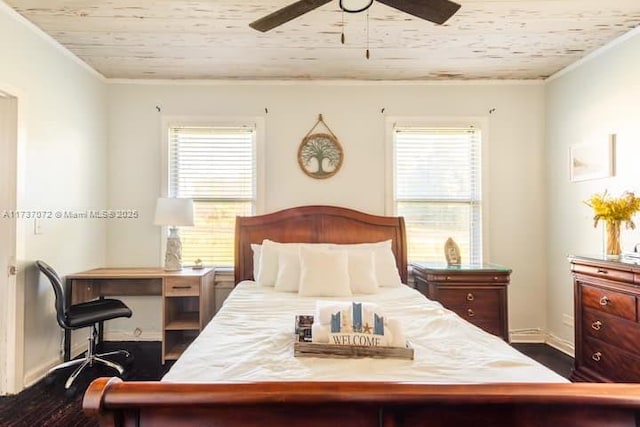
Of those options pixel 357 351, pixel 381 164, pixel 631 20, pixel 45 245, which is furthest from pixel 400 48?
pixel 45 245

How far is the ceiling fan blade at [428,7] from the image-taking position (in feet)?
5.84

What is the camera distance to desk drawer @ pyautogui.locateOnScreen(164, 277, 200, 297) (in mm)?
3312

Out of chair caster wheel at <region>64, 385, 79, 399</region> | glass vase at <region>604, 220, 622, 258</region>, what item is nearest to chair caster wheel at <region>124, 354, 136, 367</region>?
chair caster wheel at <region>64, 385, 79, 399</region>

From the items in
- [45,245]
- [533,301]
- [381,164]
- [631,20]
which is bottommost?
[533,301]

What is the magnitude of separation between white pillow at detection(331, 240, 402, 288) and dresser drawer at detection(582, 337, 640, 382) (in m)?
1.46

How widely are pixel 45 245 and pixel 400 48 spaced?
3.37 m

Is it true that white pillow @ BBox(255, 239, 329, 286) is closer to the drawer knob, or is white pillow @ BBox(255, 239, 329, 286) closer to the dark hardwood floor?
the dark hardwood floor

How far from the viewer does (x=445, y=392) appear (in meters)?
1.10

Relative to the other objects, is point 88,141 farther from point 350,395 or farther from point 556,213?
point 556,213

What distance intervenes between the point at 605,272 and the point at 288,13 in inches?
105

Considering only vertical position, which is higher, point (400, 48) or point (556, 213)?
point (400, 48)

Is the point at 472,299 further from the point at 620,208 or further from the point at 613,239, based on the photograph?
the point at 620,208

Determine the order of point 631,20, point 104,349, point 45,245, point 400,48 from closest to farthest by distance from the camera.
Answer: point 631,20, point 45,245, point 400,48, point 104,349

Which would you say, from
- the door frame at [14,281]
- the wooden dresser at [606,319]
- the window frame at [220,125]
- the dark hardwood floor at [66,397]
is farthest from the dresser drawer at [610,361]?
the door frame at [14,281]
